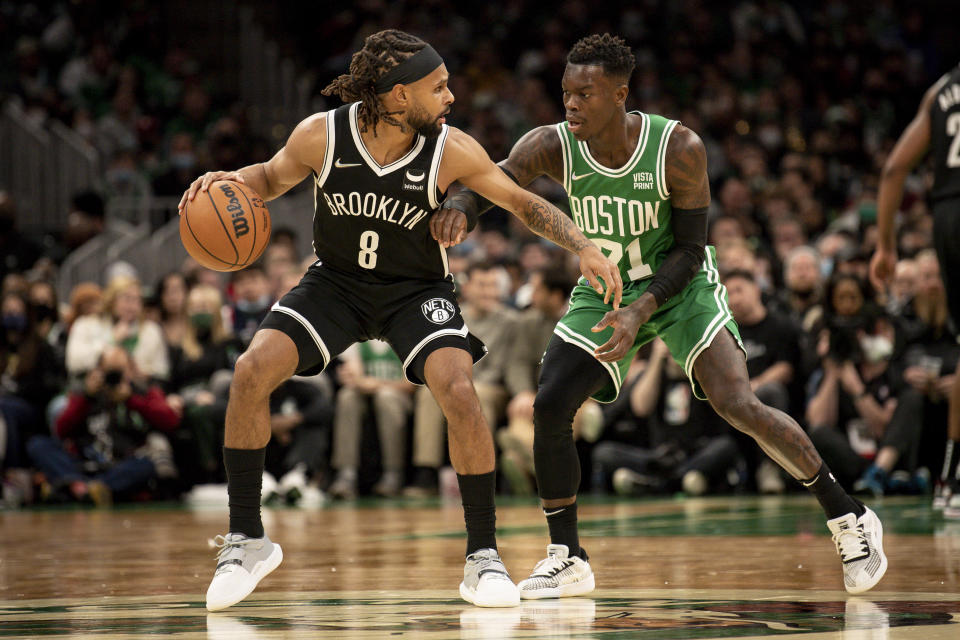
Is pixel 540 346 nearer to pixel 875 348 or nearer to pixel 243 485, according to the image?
pixel 875 348

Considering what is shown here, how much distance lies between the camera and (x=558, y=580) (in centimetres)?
473

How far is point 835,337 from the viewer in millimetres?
9375

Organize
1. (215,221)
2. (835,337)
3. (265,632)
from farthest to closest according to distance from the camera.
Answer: (835,337)
(215,221)
(265,632)

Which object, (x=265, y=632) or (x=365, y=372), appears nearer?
(x=265, y=632)

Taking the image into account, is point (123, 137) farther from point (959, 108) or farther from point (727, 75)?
point (959, 108)

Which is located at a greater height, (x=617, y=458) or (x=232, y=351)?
(x=232, y=351)

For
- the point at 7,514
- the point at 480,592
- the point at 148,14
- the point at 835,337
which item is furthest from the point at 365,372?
the point at 148,14

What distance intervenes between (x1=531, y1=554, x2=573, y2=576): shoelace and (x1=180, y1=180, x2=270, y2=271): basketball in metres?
1.54

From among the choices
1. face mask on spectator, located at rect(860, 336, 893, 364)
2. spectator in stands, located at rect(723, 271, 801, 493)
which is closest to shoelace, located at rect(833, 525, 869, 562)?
spectator in stands, located at rect(723, 271, 801, 493)

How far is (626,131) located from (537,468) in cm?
131

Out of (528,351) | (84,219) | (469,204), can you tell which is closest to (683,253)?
(469,204)

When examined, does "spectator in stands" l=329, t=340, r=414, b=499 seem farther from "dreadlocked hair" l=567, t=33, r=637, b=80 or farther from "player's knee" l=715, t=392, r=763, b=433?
"player's knee" l=715, t=392, r=763, b=433

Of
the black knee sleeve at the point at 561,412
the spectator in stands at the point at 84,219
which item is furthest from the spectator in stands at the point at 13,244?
the black knee sleeve at the point at 561,412

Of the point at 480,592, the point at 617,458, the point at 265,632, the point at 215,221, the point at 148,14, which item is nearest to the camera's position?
the point at 265,632
